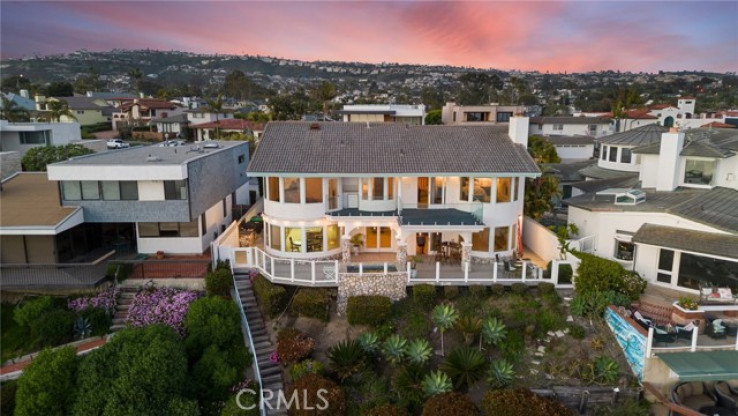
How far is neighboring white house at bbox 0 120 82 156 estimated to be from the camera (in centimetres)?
3753

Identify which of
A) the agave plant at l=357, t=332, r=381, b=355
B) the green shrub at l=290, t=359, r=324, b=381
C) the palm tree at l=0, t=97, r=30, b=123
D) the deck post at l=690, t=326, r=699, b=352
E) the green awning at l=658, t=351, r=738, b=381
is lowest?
the green shrub at l=290, t=359, r=324, b=381

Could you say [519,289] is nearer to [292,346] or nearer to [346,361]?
[346,361]

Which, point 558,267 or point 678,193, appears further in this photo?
point 678,193

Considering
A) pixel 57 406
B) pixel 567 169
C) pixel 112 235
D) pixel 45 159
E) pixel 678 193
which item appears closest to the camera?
pixel 57 406

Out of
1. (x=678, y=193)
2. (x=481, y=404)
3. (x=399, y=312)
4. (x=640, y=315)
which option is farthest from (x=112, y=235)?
(x=678, y=193)

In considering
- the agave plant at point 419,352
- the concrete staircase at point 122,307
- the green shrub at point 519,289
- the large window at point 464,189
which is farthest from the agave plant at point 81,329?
the green shrub at point 519,289

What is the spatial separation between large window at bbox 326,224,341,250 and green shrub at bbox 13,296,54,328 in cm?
1257

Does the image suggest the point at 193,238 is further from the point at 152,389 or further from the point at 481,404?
the point at 481,404

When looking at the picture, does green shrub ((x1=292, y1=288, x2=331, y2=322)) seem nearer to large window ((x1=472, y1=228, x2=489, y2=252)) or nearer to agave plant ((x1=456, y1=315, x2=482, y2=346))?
agave plant ((x1=456, y1=315, x2=482, y2=346))

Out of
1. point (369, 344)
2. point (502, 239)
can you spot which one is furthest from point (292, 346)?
point (502, 239)

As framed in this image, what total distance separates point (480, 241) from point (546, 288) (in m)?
4.18

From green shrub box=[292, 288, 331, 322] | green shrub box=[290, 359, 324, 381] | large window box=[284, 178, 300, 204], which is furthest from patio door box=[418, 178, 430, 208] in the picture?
green shrub box=[290, 359, 324, 381]

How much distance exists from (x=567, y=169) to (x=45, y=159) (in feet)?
136

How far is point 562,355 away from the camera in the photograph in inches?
679
